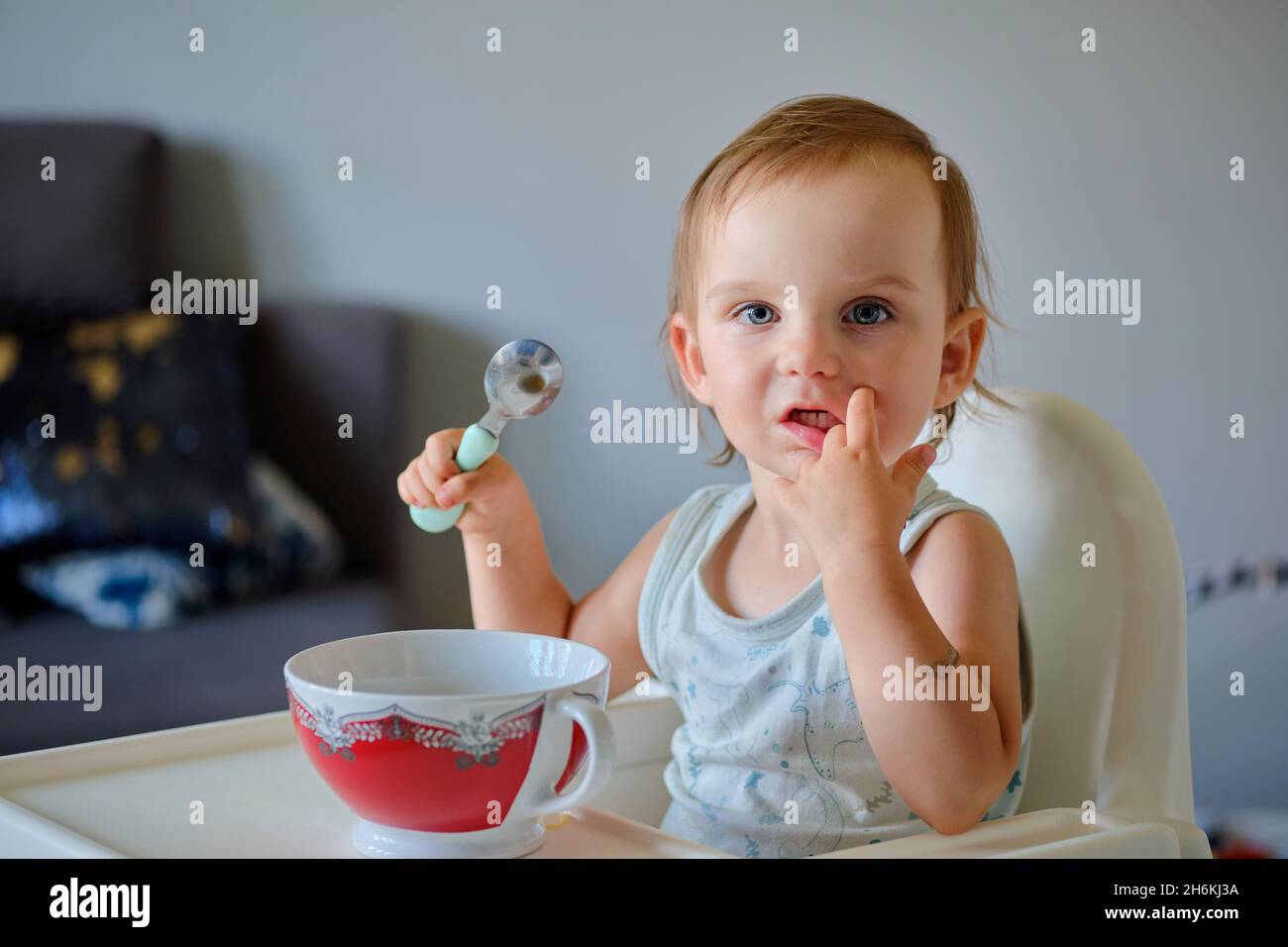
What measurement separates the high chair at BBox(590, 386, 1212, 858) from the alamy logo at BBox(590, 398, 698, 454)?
98 centimetres

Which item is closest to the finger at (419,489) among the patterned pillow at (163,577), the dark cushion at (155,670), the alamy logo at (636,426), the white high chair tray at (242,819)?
the white high chair tray at (242,819)

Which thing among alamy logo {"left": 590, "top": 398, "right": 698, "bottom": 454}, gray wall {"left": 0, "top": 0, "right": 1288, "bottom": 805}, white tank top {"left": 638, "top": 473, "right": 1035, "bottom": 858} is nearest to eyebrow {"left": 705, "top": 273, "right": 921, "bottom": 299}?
white tank top {"left": 638, "top": 473, "right": 1035, "bottom": 858}

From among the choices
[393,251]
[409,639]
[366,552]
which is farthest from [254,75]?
[409,639]

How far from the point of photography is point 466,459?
2.08 ft

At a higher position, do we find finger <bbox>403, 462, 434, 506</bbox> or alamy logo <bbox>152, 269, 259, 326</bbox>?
alamy logo <bbox>152, 269, 259, 326</bbox>

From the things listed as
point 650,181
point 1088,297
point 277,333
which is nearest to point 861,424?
point 1088,297

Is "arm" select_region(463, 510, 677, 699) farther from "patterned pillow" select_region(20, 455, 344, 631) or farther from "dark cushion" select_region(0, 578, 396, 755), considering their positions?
"patterned pillow" select_region(20, 455, 344, 631)

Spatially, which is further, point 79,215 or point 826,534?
point 79,215

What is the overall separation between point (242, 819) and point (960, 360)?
1.39 feet

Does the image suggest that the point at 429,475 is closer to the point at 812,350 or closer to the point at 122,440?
the point at 812,350

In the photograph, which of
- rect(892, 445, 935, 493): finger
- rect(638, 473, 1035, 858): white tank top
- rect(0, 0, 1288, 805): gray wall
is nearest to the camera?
rect(892, 445, 935, 493): finger

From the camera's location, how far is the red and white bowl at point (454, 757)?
40 centimetres

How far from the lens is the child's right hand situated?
640 mm
